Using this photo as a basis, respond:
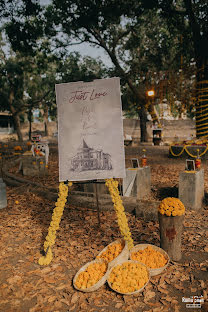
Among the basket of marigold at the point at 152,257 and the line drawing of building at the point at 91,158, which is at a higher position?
the line drawing of building at the point at 91,158

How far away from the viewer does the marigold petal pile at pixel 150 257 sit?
12.0 ft

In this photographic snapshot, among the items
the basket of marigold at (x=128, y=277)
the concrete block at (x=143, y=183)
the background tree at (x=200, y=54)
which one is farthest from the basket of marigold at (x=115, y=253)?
the background tree at (x=200, y=54)

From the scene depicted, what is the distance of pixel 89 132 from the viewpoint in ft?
13.0

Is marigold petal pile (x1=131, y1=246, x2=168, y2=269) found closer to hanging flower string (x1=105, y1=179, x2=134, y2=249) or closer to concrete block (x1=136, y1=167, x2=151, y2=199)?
hanging flower string (x1=105, y1=179, x2=134, y2=249)

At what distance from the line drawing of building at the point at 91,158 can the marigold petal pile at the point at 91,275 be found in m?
1.52

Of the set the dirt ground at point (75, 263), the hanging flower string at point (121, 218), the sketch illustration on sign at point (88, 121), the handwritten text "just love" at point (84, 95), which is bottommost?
the dirt ground at point (75, 263)

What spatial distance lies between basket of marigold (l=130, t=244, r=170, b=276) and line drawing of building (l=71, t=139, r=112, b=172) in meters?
1.46

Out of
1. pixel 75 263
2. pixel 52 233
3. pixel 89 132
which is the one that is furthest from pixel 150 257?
pixel 89 132

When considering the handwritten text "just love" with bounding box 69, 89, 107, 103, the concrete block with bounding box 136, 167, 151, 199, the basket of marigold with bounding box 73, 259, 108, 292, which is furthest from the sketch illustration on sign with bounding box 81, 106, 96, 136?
the concrete block with bounding box 136, 167, 151, 199

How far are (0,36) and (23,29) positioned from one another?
60.8 ft

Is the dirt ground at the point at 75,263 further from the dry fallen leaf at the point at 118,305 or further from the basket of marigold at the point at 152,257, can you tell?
the basket of marigold at the point at 152,257

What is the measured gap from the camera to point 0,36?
2872cm

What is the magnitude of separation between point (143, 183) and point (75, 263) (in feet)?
12.6

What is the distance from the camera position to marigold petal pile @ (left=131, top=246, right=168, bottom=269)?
3656 mm
